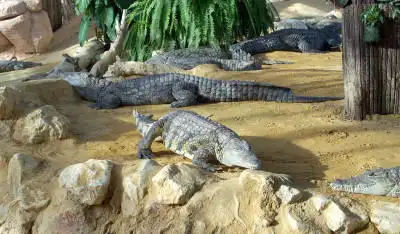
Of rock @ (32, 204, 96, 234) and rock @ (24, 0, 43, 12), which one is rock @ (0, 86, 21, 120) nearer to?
rock @ (32, 204, 96, 234)

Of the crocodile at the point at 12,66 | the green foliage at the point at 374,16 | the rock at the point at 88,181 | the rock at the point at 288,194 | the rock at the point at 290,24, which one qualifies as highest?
the green foliage at the point at 374,16

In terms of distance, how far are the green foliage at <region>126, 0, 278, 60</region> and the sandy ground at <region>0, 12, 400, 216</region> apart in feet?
11.0

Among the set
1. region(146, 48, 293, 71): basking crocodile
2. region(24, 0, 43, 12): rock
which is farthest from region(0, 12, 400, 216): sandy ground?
region(24, 0, 43, 12): rock

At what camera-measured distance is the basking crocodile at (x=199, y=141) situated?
3.59 metres

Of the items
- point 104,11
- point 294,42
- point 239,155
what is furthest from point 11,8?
point 239,155

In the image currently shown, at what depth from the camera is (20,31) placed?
12961mm

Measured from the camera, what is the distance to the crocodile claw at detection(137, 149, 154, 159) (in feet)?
12.7

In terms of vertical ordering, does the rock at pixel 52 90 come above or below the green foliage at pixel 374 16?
below

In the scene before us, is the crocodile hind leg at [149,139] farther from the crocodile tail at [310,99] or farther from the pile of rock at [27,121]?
the crocodile tail at [310,99]

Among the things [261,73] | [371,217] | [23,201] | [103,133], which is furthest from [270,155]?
[261,73]

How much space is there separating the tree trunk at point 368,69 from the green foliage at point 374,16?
80 mm

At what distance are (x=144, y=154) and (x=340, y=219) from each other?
164 cm

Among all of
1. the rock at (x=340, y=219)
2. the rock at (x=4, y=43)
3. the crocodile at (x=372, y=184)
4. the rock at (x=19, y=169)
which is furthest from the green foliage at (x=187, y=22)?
the rock at (x=340, y=219)

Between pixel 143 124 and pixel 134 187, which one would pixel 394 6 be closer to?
pixel 143 124
